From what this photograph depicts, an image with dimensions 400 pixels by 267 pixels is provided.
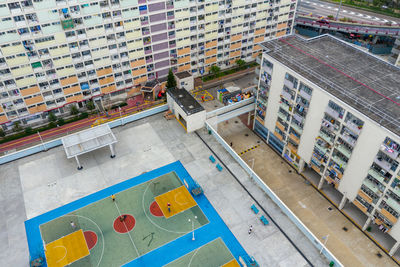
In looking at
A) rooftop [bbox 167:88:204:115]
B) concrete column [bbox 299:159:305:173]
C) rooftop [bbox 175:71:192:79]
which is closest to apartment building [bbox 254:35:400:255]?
concrete column [bbox 299:159:305:173]

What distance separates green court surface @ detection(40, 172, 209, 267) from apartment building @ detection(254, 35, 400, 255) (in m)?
28.4

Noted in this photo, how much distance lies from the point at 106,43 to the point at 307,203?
62.1 metres

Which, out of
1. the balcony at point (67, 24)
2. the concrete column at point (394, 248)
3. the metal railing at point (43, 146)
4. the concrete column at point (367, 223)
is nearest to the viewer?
the concrete column at point (394, 248)

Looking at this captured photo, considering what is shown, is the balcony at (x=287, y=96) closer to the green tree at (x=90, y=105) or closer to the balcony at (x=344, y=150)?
the balcony at (x=344, y=150)

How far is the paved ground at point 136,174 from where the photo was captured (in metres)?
47.8

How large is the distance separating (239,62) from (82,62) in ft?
157

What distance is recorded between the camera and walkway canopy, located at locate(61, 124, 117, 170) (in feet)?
196

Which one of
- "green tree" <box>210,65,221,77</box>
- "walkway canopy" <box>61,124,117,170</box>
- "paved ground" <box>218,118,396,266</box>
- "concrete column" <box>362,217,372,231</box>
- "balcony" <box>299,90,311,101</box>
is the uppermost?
"balcony" <box>299,90,311,101</box>

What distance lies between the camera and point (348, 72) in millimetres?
62750

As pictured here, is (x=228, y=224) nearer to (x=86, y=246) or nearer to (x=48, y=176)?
(x=86, y=246)

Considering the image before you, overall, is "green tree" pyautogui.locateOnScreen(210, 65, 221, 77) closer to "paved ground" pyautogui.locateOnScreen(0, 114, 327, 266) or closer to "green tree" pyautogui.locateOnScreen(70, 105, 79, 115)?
"paved ground" pyautogui.locateOnScreen(0, 114, 327, 266)

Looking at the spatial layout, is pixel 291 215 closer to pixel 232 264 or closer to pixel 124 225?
pixel 232 264

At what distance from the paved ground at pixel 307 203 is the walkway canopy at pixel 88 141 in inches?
1298

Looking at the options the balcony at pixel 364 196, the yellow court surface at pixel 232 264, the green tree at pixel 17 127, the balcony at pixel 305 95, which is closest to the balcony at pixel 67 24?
the green tree at pixel 17 127
